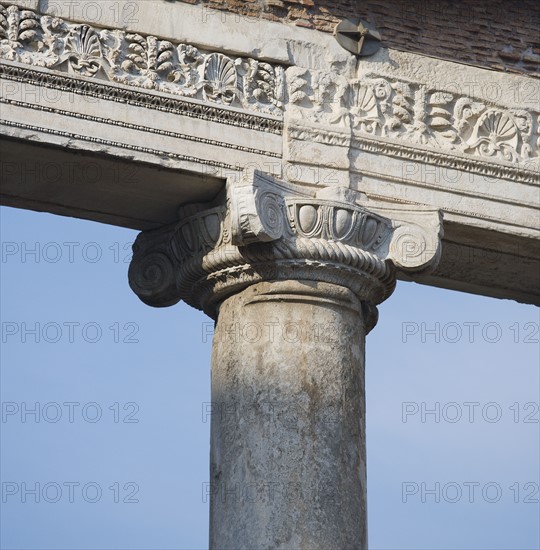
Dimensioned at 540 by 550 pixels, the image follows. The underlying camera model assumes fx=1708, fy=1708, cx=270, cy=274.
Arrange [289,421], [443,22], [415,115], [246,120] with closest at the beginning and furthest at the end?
[289,421] < [246,120] < [415,115] < [443,22]

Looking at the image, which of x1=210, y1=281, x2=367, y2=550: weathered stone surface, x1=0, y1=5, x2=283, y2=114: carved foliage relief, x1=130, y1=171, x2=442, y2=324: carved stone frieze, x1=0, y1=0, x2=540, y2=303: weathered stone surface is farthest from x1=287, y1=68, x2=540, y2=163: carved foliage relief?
x1=210, y1=281, x2=367, y2=550: weathered stone surface

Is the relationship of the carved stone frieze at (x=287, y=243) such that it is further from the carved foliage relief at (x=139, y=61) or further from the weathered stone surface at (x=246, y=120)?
the carved foliage relief at (x=139, y=61)

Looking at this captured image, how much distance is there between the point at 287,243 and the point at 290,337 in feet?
1.67

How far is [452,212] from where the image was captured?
32.0ft

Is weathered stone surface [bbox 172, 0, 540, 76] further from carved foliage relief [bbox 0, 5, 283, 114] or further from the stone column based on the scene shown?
the stone column

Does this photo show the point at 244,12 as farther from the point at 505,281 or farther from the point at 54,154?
the point at 505,281

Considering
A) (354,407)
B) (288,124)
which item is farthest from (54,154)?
(354,407)

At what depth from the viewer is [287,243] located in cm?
916

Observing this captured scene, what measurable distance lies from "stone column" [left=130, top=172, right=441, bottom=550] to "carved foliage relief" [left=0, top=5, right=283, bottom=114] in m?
0.56

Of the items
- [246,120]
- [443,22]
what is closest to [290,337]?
[246,120]

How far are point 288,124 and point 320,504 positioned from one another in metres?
2.16

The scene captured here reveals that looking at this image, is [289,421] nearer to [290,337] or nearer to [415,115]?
[290,337]

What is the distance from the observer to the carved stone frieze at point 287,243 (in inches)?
359

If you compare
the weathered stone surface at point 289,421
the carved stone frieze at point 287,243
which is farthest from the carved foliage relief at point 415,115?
the weathered stone surface at point 289,421
